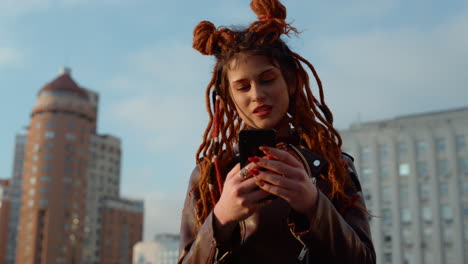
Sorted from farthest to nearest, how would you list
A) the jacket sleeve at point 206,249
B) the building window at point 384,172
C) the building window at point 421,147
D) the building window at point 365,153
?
the building window at point 365,153 < the building window at point 384,172 < the building window at point 421,147 < the jacket sleeve at point 206,249

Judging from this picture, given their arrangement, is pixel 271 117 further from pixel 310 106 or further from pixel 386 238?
pixel 386 238

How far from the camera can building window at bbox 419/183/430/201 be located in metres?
66.9

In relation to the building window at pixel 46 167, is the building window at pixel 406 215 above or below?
below

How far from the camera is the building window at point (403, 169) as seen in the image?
6875 cm

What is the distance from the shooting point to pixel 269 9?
332 cm

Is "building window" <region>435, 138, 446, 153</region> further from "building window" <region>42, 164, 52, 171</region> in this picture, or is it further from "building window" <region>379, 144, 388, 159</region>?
"building window" <region>42, 164, 52, 171</region>

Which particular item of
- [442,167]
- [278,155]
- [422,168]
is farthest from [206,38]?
[422,168]

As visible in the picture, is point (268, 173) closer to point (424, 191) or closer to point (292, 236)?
point (292, 236)

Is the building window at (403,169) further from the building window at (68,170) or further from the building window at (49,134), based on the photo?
the building window at (49,134)

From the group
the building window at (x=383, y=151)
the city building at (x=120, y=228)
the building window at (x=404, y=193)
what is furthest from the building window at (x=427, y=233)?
the city building at (x=120, y=228)

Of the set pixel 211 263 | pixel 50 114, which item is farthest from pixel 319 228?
pixel 50 114

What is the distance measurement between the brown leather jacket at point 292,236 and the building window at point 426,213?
218 ft

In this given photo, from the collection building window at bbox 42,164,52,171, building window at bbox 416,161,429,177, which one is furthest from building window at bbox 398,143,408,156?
building window at bbox 42,164,52,171

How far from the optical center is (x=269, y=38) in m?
3.27
